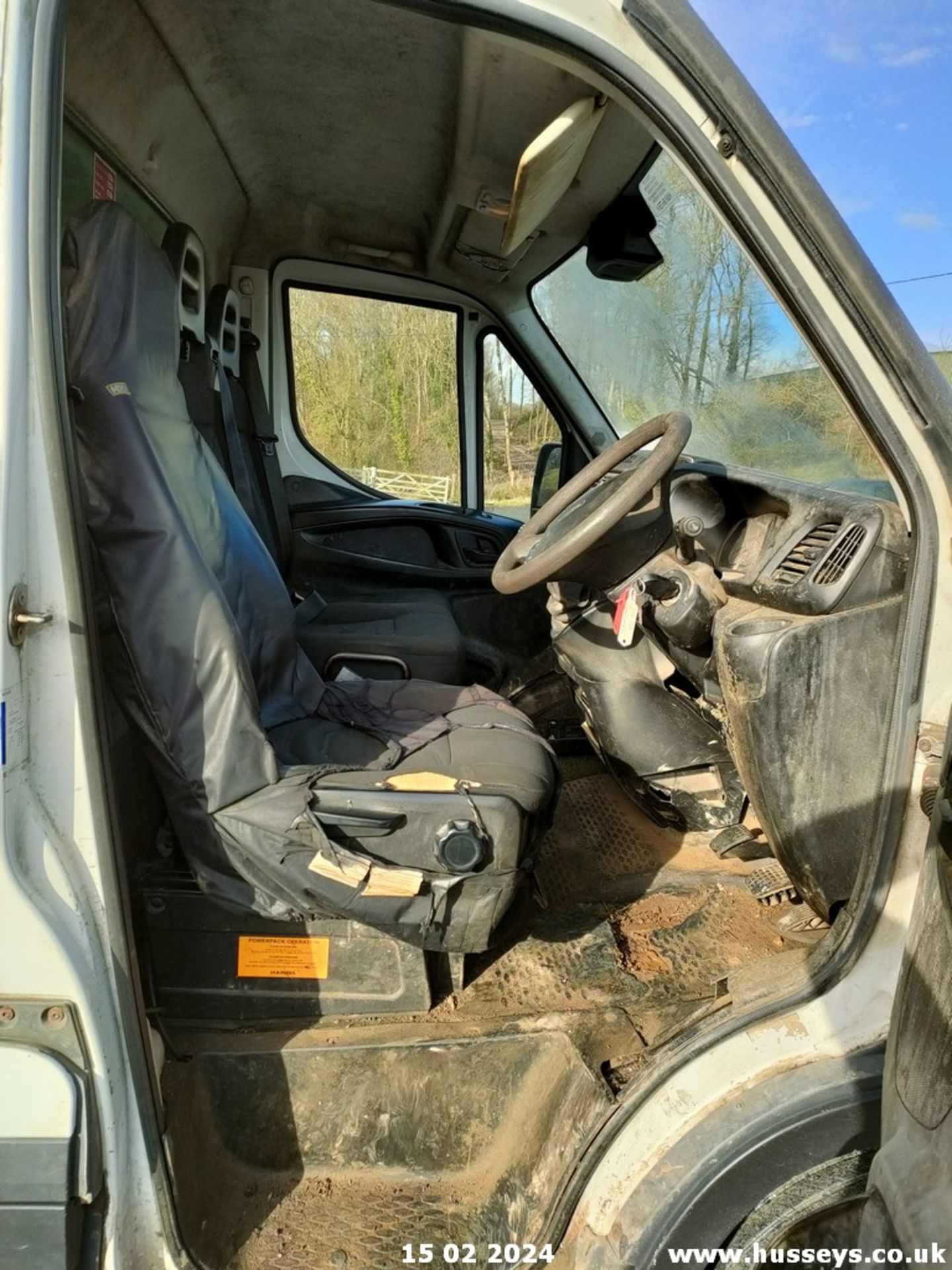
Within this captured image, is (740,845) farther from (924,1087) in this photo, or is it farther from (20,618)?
(20,618)

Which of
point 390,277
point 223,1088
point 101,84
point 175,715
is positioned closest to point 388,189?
point 390,277

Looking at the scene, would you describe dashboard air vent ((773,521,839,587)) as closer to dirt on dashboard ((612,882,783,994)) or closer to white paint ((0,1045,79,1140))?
dirt on dashboard ((612,882,783,994))

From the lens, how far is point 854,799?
43.6 inches

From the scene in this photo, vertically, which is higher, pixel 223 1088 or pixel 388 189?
pixel 388 189

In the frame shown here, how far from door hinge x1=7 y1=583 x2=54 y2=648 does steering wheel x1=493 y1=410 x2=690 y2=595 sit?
735mm

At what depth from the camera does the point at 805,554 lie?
1.21 metres

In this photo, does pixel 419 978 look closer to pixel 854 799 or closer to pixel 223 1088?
pixel 223 1088

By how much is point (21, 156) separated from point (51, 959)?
0.89 metres

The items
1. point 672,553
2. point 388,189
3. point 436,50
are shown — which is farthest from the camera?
point 388,189

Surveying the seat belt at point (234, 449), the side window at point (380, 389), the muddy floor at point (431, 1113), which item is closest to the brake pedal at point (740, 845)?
the muddy floor at point (431, 1113)

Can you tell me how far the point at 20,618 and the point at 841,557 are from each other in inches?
40.8

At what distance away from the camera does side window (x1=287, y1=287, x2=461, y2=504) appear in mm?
3092

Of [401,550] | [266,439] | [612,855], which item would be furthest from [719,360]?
[266,439]

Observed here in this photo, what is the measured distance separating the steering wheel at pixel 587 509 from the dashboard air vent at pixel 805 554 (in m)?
0.23
